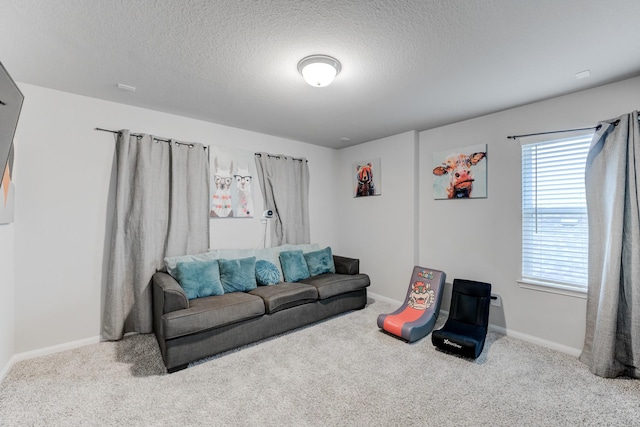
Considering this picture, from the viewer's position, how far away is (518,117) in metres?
3.14

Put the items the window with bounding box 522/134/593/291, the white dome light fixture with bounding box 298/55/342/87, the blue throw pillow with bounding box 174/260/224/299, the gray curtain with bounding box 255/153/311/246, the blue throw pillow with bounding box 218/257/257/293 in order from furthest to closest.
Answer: the gray curtain with bounding box 255/153/311/246 → the blue throw pillow with bounding box 218/257/257/293 → the blue throw pillow with bounding box 174/260/224/299 → the window with bounding box 522/134/593/291 → the white dome light fixture with bounding box 298/55/342/87

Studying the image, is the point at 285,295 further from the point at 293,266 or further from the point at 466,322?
the point at 466,322

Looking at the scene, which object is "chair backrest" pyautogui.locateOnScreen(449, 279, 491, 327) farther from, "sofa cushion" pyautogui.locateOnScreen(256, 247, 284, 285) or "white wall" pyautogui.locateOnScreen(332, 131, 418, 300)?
"sofa cushion" pyautogui.locateOnScreen(256, 247, 284, 285)

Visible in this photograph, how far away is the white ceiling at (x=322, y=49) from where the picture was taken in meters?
1.64

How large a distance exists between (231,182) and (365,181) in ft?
6.99

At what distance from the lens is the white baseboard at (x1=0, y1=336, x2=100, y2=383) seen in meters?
2.41

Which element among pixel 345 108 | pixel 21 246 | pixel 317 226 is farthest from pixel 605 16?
pixel 21 246

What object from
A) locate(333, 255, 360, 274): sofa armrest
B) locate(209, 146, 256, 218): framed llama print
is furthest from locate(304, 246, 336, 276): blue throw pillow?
locate(209, 146, 256, 218): framed llama print

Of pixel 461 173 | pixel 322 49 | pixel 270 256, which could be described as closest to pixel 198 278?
pixel 270 256

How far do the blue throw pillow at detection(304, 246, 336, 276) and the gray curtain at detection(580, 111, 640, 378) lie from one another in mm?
2792

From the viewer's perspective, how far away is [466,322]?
3162mm

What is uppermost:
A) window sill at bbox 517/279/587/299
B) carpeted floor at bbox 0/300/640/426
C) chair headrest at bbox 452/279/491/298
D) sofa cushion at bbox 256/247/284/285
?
sofa cushion at bbox 256/247/284/285

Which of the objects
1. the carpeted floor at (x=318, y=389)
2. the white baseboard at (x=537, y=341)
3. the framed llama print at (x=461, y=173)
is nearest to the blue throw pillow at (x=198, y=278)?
the carpeted floor at (x=318, y=389)

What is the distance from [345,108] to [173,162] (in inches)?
81.5
